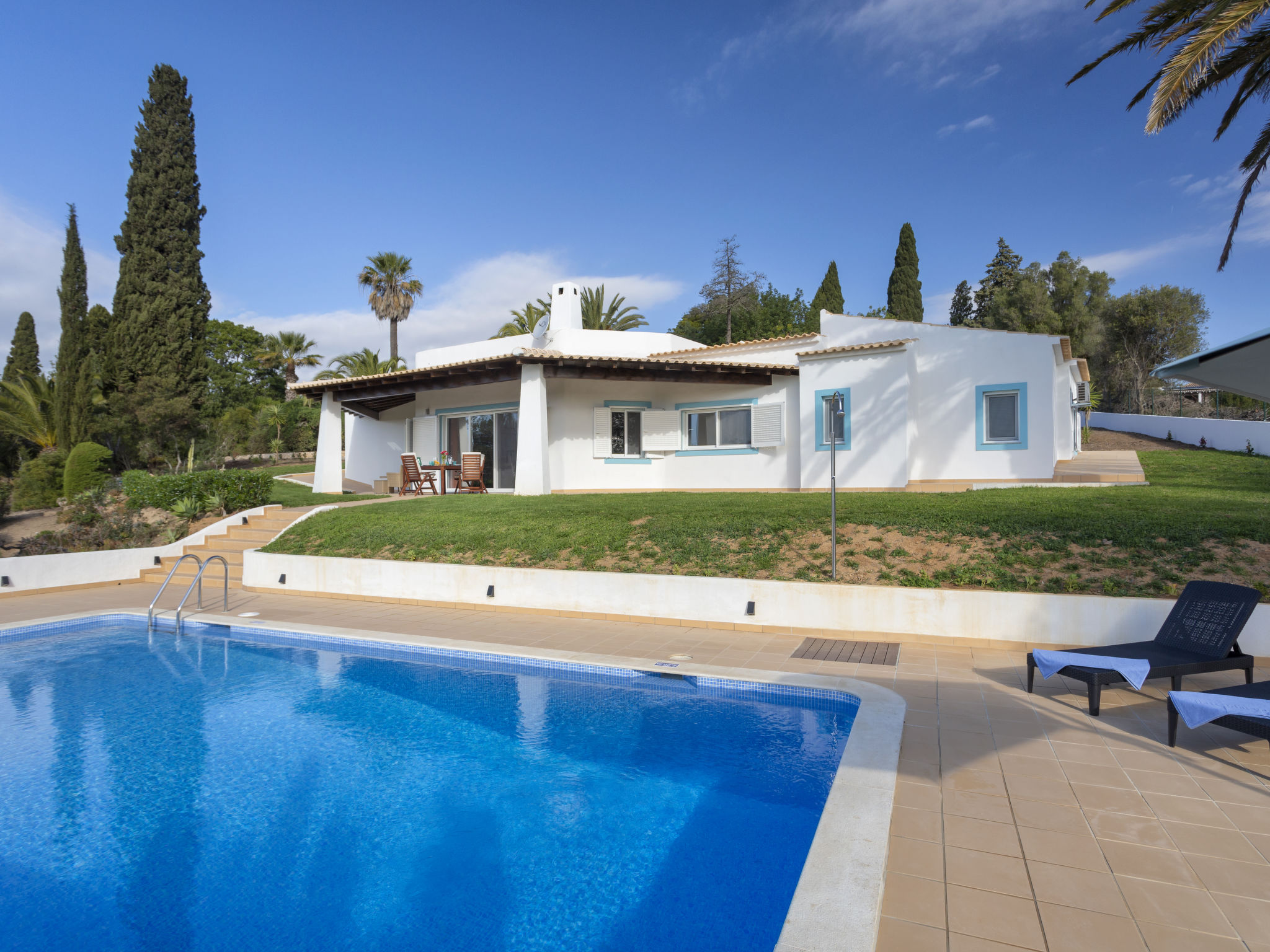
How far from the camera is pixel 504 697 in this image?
6.46 m

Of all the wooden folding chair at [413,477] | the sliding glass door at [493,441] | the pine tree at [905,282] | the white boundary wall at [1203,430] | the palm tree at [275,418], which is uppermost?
the pine tree at [905,282]

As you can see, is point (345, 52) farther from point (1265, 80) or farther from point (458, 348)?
point (1265, 80)

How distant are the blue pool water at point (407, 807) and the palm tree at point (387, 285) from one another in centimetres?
3651

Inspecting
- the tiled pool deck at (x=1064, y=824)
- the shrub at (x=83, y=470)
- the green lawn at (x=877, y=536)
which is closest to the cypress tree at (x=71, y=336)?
the shrub at (x=83, y=470)

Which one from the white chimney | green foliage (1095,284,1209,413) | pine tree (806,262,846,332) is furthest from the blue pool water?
green foliage (1095,284,1209,413)

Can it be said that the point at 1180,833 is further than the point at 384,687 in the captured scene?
No

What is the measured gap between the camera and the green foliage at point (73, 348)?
2353 cm

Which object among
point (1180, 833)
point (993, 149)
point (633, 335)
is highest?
point (993, 149)

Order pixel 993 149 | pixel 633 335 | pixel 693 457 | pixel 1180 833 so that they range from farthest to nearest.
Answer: pixel 993 149 → pixel 633 335 → pixel 693 457 → pixel 1180 833

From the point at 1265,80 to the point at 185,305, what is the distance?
103 feet

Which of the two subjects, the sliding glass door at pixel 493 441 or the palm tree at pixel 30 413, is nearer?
the sliding glass door at pixel 493 441

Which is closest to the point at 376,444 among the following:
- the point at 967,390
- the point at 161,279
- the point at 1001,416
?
the point at 161,279

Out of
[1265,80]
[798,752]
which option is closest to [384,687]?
[798,752]

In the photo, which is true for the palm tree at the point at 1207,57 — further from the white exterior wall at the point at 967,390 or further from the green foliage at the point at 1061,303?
the green foliage at the point at 1061,303
